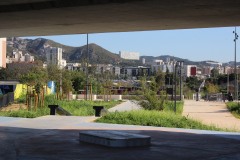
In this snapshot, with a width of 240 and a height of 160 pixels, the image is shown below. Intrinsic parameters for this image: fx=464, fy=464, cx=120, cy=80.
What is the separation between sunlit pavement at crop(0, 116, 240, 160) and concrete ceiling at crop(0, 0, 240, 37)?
4.13 meters

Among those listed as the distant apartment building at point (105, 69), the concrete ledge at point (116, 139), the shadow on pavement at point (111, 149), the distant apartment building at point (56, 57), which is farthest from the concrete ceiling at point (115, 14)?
the distant apartment building at point (105, 69)

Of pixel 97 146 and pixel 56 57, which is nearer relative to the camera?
pixel 97 146

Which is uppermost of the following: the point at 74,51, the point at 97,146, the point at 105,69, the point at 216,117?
the point at 74,51

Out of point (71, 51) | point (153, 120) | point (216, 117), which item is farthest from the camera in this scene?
point (71, 51)

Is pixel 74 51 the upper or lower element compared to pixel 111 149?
upper

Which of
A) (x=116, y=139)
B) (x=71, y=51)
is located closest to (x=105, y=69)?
(x=71, y=51)

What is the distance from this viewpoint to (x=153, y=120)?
21.9 metres

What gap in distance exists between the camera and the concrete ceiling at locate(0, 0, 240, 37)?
12.9m

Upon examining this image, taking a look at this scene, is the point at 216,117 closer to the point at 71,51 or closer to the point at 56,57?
the point at 56,57

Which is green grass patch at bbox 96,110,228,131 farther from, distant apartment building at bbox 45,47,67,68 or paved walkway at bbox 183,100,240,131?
distant apartment building at bbox 45,47,67,68

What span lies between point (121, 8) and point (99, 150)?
4.19 meters

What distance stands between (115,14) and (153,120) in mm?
8385

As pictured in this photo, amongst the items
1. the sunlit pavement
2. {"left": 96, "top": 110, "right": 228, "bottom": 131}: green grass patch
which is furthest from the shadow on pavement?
{"left": 96, "top": 110, "right": 228, "bottom": 131}: green grass patch

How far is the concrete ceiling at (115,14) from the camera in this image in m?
12.9
